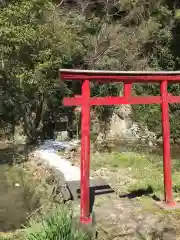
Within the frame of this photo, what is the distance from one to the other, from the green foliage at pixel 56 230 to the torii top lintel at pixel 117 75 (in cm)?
237

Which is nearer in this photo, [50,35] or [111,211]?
[111,211]

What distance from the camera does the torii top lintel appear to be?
6.49 metres

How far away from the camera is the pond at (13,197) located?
8.48 metres

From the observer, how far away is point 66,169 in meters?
11.7


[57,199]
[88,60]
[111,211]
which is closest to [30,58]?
[88,60]

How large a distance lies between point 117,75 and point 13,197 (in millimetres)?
5209

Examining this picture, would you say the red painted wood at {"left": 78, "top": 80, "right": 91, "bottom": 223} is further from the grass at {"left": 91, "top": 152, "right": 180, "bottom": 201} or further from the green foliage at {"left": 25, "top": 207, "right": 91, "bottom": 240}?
the grass at {"left": 91, "top": 152, "right": 180, "bottom": 201}

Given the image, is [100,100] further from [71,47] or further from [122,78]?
[71,47]

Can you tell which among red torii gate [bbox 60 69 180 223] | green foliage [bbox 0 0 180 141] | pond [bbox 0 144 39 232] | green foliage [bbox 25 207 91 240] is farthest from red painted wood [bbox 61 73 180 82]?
green foliage [bbox 0 0 180 141]

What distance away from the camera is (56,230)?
213 inches

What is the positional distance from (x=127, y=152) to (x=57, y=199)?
5.85m

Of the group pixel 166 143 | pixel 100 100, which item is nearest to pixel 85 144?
pixel 100 100

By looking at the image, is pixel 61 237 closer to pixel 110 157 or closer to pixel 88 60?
pixel 110 157

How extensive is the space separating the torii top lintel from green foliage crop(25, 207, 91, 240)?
237 centimetres
